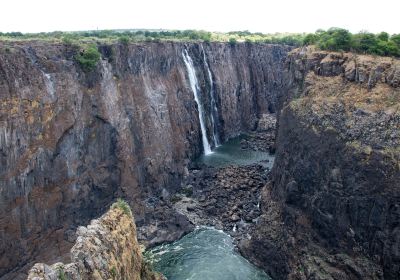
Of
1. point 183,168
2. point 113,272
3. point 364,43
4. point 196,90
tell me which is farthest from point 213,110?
point 113,272

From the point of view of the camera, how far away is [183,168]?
63.2 m

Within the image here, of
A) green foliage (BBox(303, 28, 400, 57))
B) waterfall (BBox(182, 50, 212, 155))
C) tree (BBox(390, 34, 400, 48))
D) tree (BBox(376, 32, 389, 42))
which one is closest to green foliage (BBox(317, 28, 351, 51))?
green foliage (BBox(303, 28, 400, 57))

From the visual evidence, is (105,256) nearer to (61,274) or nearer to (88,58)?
(61,274)

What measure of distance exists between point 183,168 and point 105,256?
39.0m

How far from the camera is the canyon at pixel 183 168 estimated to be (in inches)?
1455

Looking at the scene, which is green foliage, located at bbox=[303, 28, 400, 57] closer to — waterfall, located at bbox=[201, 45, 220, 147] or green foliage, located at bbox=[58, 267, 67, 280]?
waterfall, located at bbox=[201, 45, 220, 147]

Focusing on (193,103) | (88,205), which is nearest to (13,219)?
(88,205)

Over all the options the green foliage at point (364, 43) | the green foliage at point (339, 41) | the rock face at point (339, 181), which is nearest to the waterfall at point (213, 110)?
the green foliage at point (364, 43)

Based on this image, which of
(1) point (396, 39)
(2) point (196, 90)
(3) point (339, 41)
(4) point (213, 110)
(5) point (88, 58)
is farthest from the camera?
(4) point (213, 110)

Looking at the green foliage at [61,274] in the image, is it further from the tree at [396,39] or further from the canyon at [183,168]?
the tree at [396,39]

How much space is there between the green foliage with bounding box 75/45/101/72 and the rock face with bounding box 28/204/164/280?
23459 mm

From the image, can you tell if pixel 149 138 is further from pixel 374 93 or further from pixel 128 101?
pixel 374 93

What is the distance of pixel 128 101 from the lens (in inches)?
2203

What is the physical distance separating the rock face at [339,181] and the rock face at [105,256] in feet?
47.7
